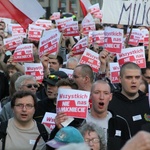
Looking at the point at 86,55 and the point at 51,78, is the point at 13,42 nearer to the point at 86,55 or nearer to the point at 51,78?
the point at 86,55

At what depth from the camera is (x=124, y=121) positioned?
6352 millimetres

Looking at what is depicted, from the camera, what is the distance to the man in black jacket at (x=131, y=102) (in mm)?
6594

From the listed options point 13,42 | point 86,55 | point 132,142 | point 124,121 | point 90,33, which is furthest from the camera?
point 90,33

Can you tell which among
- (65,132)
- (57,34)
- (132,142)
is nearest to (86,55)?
(57,34)

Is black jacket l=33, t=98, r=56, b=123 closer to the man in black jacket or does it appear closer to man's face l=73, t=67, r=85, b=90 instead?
man's face l=73, t=67, r=85, b=90

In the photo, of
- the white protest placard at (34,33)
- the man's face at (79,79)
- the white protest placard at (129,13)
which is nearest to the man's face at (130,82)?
the man's face at (79,79)

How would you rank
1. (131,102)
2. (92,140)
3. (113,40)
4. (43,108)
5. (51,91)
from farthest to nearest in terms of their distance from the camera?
(113,40), (51,91), (43,108), (131,102), (92,140)

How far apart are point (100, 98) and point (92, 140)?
4.47 ft

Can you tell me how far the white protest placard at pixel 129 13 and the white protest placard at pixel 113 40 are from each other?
986 millimetres

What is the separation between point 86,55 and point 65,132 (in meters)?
6.07

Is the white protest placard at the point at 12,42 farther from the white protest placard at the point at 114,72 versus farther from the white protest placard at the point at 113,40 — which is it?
the white protest placard at the point at 114,72

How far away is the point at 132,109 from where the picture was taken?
22.0ft

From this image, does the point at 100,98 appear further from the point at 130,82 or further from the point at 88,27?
the point at 88,27

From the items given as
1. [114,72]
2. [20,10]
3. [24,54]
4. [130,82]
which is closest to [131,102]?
[130,82]
